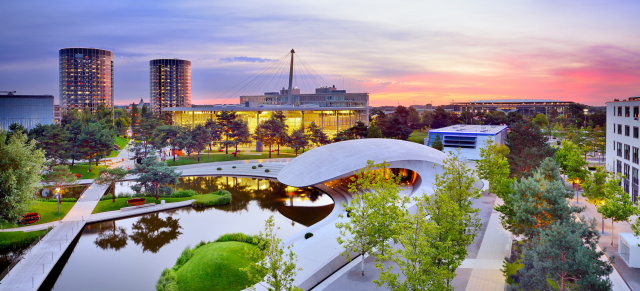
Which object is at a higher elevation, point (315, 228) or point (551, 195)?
point (551, 195)

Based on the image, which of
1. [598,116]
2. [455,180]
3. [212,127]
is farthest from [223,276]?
[598,116]

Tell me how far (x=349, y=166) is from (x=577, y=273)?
67.7 ft

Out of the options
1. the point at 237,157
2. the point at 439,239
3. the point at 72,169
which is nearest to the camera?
the point at 439,239

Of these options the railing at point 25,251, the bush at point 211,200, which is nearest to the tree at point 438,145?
the bush at point 211,200

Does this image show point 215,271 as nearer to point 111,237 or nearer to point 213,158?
point 111,237

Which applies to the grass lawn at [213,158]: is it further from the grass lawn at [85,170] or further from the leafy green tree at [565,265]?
the leafy green tree at [565,265]

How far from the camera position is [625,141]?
31.9m

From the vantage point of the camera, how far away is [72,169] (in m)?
46.5

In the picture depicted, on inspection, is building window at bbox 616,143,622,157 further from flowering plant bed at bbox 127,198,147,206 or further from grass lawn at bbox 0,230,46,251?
grass lawn at bbox 0,230,46,251

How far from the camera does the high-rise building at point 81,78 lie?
17019cm

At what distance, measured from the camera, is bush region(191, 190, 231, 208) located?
3331cm

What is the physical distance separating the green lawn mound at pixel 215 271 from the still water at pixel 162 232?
1569mm

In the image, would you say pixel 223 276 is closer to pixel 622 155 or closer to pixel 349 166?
pixel 349 166

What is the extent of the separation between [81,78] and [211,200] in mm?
167279
